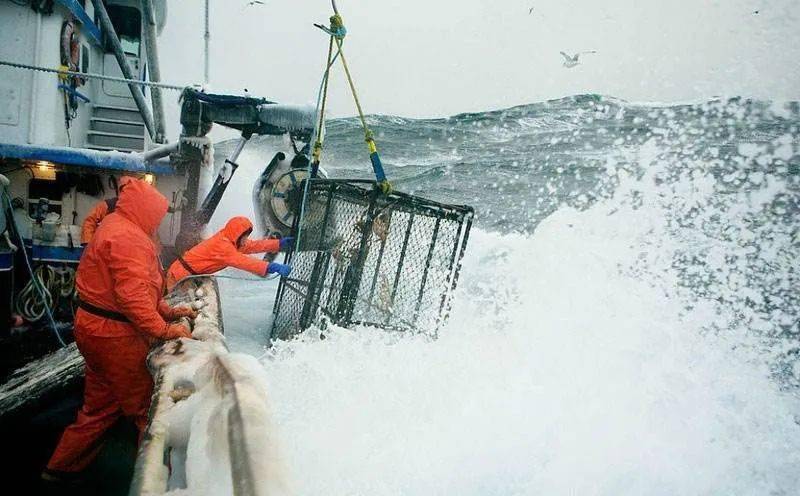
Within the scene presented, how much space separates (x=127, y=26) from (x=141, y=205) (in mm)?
9696

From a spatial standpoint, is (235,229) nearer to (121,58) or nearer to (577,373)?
(577,373)

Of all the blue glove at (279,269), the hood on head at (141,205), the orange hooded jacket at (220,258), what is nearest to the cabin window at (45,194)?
the orange hooded jacket at (220,258)

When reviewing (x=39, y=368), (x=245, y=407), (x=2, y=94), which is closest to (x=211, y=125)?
(x=39, y=368)

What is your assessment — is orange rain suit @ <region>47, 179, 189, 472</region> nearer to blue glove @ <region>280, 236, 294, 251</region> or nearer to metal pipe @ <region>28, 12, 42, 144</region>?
blue glove @ <region>280, 236, 294, 251</region>

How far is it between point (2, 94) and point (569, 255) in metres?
8.55

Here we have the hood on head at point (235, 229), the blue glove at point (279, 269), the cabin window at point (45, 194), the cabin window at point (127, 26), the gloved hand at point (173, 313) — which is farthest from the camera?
the cabin window at point (127, 26)

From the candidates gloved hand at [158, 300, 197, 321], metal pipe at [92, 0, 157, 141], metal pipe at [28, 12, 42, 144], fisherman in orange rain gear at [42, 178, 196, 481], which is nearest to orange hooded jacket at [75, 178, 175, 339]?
fisherman in orange rain gear at [42, 178, 196, 481]

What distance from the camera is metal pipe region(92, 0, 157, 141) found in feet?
23.2

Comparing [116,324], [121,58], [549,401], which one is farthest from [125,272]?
[121,58]

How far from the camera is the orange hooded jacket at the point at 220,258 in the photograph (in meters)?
4.36

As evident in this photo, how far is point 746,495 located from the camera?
2703 millimetres

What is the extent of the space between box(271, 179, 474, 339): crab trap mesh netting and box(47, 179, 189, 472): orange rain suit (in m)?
1.32

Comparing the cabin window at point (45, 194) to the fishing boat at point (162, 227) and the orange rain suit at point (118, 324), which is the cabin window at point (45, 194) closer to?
the fishing boat at point (162, 227)

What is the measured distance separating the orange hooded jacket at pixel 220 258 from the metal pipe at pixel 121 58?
4206 millimetres
